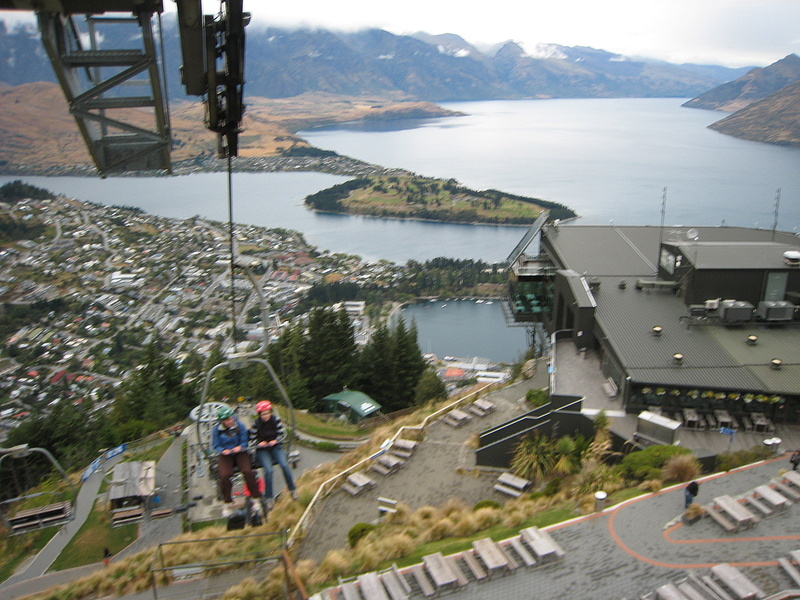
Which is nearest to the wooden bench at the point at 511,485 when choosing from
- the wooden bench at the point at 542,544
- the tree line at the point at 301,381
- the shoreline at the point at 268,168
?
the wooden bench at the point at 542,544

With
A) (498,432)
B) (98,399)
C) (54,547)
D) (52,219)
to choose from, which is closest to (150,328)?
(98,399)

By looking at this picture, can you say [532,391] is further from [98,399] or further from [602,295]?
[98,399]

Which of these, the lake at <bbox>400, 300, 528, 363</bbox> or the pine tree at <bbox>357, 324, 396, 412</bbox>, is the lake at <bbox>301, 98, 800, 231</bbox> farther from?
the pine tree at <bbox>357, 324, 396, 412</bbox>

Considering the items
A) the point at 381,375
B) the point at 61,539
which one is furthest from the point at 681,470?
the point at 381,375

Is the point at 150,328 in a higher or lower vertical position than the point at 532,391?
lower

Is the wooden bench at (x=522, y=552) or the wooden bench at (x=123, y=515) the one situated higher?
the wooden bench at (x=522, y=552)

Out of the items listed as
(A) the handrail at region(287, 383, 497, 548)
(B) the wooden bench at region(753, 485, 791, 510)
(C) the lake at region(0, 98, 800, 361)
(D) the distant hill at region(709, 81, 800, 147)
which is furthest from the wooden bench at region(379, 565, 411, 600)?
(D) the distant hill at region(709, 81, 800, 147)

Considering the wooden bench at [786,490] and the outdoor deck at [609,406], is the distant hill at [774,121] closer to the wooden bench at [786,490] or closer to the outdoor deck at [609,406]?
the outdoor deck at [609,406]
